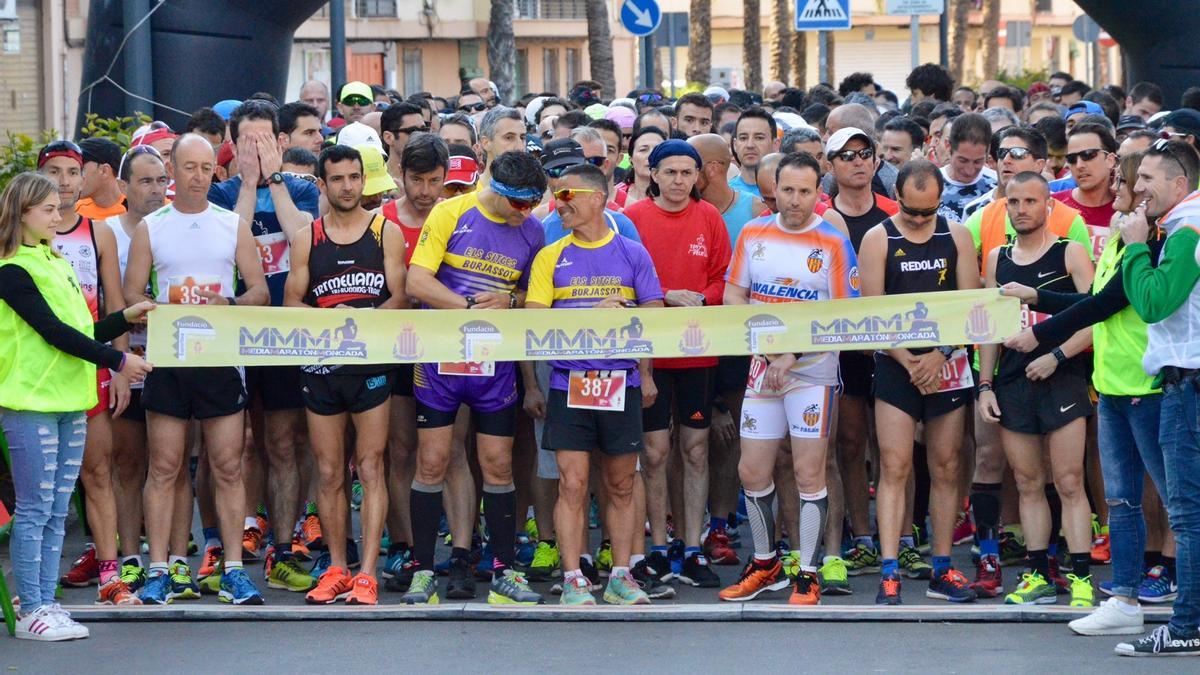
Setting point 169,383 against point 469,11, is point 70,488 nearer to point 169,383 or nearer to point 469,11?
point 169,383

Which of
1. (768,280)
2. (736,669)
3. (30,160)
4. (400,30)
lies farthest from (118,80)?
Answer: (400,30)

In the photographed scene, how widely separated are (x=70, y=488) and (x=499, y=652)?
2166 millimetres

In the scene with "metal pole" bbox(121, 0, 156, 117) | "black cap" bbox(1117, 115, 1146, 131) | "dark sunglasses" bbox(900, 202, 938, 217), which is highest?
"metal pole" bbox(121, 0, 156, 117)

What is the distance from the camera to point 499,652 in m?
7.74

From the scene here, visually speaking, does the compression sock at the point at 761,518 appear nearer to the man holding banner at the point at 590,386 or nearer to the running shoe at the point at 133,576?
the man holding banner at the point at 590,386

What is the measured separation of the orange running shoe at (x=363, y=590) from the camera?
8.57 m

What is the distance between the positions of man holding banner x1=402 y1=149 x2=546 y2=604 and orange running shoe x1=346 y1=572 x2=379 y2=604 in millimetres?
159

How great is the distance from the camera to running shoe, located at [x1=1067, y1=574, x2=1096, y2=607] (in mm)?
8297

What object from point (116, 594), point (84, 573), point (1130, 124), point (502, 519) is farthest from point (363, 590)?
point (1130, 124)

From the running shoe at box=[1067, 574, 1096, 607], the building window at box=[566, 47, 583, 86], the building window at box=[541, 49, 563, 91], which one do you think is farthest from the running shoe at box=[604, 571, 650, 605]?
the building window at box=[566, 47, 583, 86]

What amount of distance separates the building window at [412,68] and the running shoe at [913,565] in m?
55.2

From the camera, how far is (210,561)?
927cm

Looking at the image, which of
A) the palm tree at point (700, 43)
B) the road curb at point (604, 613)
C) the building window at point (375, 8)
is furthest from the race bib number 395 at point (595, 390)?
the building window at point (375, 8)

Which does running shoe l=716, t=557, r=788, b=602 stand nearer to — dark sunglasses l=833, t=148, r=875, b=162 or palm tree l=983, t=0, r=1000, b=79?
dark sunglasses l=833, t=148, r=875, b=162
